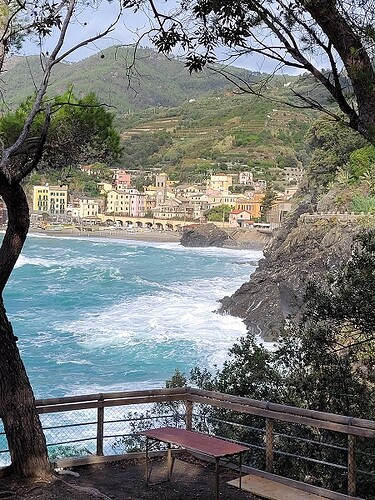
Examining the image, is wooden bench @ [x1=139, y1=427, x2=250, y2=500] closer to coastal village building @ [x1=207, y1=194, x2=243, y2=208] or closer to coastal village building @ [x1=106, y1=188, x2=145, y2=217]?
coastal village building @ [x1=207, y1=194, x2=243, y2=208]

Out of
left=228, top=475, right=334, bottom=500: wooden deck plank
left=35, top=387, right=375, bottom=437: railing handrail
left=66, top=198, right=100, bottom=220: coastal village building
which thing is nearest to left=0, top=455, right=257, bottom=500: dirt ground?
left=228, top=475, right=334, bottom=500: wooden deck plank

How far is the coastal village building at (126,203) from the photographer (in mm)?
81500

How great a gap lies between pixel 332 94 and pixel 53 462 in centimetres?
301

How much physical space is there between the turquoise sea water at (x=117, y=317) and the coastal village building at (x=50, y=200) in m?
22.0

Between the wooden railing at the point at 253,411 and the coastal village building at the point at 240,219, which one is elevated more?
the coastal village building at the point at 240,219

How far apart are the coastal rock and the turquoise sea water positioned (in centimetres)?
1095

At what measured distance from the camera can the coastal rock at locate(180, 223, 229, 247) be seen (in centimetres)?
6444

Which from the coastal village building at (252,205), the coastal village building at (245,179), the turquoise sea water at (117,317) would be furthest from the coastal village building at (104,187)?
the turquoise sea water at (117,317)

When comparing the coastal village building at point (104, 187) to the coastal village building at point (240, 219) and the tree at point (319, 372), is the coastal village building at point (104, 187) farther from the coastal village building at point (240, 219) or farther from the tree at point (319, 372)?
the tree at point (319, 372)

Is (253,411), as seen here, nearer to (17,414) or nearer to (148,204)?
(17,414)

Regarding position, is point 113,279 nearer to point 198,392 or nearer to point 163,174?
point 198,392

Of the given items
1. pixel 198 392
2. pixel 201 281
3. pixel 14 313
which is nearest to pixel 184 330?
pixel 14 313

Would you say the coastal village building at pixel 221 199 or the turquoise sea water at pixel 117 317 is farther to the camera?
the coastal village building at pixel 221 199

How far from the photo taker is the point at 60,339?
22312mm
